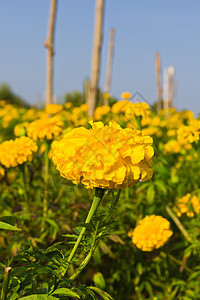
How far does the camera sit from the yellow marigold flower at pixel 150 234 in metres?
1.67

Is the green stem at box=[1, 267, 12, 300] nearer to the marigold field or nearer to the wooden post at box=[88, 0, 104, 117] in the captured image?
the marigold field

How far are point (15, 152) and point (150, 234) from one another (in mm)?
713

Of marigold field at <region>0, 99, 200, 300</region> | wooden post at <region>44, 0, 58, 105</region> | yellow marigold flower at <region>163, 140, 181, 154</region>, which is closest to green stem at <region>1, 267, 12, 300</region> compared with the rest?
marigold field at <region>0, 99, 200, 300</region>

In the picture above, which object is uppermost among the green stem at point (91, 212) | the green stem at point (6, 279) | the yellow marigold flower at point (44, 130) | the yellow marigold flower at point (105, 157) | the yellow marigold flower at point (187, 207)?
the yellow marigold flower at point (105, 157)

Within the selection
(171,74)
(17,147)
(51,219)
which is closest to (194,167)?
(51,219)

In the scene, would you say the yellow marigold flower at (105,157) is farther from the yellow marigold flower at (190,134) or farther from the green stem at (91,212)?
the yellow marigold flower at (190,134)

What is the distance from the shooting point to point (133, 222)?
2.20 meters

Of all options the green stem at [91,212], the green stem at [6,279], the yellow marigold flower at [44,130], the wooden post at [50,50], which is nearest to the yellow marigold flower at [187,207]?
the yellow marigold flower at [44,130]

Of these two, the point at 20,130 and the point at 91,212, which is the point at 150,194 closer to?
the point at 20,130

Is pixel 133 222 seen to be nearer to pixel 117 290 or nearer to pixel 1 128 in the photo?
pixel 117 290

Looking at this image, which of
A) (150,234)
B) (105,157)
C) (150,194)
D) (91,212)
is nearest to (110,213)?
(91,212)

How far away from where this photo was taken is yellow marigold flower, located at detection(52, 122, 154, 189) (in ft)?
2.68

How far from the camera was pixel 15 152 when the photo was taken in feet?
5.78

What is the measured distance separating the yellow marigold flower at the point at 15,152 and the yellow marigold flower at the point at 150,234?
2.02 ft
